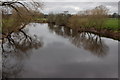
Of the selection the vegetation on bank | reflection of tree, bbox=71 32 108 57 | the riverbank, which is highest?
the vegetation on bank

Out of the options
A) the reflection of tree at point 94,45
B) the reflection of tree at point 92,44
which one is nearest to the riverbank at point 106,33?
the reflection of tree at point 92,44

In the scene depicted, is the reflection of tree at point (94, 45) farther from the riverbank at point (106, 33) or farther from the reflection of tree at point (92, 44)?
the riverbank at point (106, 33)

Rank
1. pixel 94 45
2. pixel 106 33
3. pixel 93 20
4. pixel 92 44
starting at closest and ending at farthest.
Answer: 1. pixel 94 45
2. pixel 92 44
3. pixel 106 33
4. pixel 93 20

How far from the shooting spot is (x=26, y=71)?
13.2m

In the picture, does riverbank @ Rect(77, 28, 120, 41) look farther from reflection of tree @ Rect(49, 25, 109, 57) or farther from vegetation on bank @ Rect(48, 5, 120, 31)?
reflection of tree @ Rect(49, 25, 109, 57)

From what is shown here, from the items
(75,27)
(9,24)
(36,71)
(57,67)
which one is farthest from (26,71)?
(75,27)

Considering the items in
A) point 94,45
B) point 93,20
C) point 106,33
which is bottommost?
point 94,45


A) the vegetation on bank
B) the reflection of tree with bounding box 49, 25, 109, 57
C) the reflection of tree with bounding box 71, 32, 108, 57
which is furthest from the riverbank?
the reflection of tree with bounding box 71, 32, 108, 57

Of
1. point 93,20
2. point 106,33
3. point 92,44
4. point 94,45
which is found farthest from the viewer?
point 93,20

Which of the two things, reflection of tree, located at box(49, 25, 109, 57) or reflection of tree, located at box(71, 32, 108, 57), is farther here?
reflection of tree, located at box(49, 25, 109, 57)

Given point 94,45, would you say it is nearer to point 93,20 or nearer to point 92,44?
point 92,44

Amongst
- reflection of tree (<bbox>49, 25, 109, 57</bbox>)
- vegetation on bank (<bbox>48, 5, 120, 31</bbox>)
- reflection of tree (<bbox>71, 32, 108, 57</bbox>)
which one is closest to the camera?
reflection of tree (<bbox>71, 32, 108, 57</bbox>)

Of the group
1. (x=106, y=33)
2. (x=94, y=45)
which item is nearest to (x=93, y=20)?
(x=106, y=33)

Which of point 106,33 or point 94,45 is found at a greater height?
point 106,33
